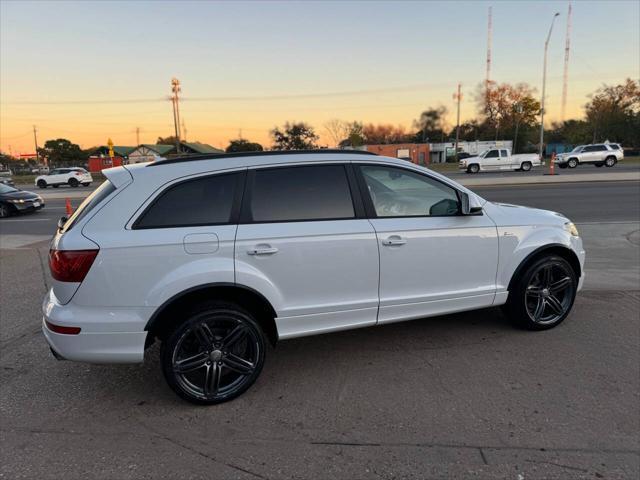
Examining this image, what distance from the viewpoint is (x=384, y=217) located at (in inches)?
144

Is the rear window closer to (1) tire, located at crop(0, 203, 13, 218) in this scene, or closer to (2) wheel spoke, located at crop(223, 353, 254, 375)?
(2) wheel spoke, located at crop(223, 353, 254, 375)

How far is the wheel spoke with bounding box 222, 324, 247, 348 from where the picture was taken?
3246mm

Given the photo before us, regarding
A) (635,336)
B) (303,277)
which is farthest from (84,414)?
(635,336)

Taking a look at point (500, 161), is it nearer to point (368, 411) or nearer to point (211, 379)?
point (368, 411)

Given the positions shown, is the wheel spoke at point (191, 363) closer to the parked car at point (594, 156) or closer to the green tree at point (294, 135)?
the parked car at point (594, 156)

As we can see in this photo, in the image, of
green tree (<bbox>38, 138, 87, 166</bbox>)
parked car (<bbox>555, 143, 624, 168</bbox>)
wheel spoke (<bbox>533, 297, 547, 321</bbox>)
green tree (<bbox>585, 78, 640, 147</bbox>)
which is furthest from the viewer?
green tree (<bbox>38, 138, 87, 166</bbox>)

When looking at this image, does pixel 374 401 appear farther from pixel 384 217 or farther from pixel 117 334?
pixel 117 334

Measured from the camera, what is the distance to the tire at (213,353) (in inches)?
123

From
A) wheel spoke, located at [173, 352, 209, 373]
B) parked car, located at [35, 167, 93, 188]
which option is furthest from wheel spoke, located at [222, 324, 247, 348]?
parked car, located at [35, 167, 93, 188]

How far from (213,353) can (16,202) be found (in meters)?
16.5

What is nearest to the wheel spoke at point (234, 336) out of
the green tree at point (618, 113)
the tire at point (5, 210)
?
the tire at point (5, 210)

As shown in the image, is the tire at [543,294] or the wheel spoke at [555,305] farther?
the wheel spoke at [555,305]

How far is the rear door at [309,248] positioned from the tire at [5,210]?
54.3 feet

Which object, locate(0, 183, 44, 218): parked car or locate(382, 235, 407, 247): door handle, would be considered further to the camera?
locate(0, 183, 44, 218): parked car
